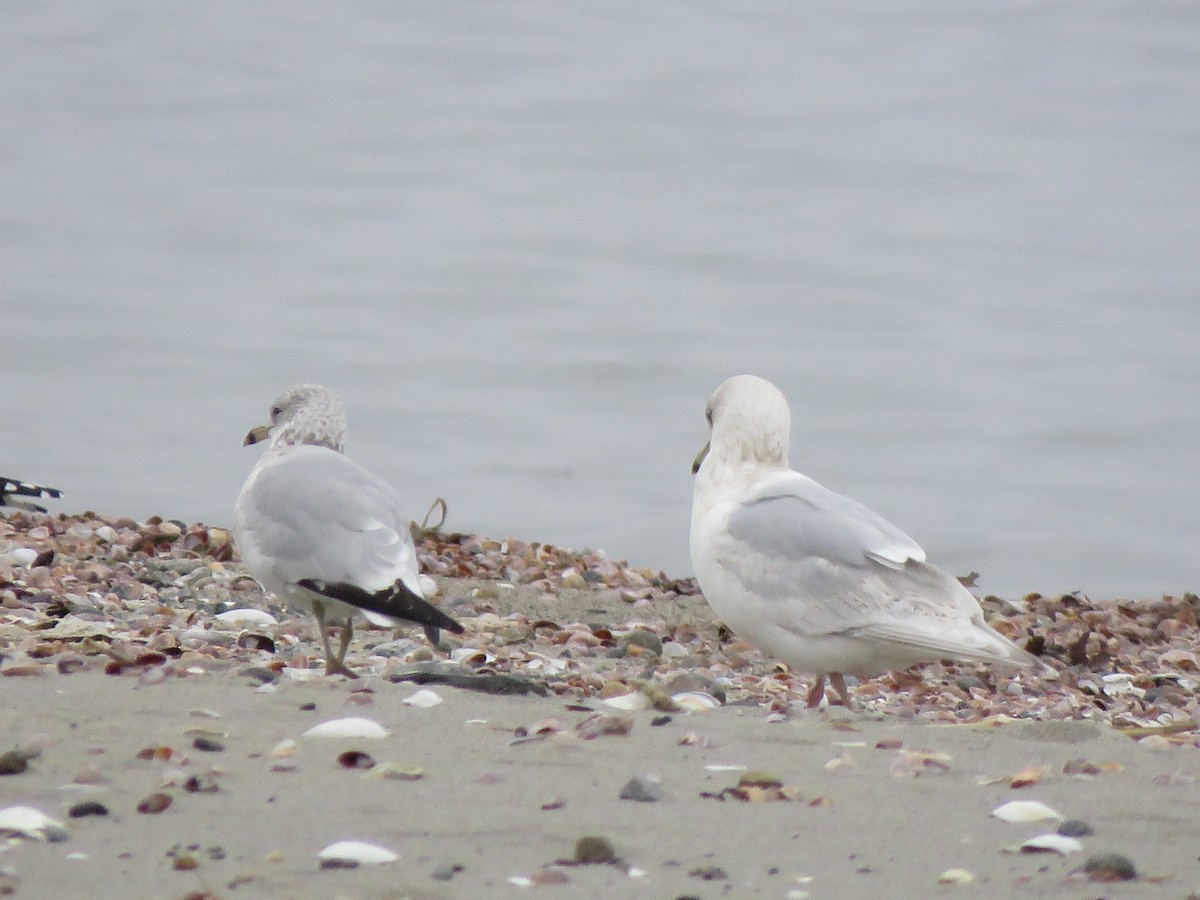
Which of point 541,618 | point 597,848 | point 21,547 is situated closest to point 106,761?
point 597,848

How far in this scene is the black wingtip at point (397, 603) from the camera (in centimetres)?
462

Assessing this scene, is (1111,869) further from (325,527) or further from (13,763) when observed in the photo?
(325,527)

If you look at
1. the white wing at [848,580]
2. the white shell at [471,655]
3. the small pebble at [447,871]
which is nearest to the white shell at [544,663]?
the white shell at [471,655]

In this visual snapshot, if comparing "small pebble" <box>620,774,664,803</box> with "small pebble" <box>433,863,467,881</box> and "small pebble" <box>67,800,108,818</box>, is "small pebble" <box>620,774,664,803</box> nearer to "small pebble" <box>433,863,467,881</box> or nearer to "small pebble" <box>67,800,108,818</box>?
"small pebble" <box>433,863,467,881</box>

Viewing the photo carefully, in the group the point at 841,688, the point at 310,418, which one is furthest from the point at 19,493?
the point at 841,688

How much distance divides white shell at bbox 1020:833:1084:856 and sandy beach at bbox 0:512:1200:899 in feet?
0.05

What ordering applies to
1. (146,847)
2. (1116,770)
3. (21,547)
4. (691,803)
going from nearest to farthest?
(146,847), (691,803), (1116,770), (21,547)

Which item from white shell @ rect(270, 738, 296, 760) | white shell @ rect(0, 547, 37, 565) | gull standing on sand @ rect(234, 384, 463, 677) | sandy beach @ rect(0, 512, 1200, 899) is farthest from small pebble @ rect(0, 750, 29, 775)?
white shell @ rect(0, 547, 37, 565)

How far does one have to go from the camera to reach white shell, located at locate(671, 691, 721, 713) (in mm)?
4066

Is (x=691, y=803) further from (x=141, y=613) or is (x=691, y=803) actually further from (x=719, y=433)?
(x=141, y=613)

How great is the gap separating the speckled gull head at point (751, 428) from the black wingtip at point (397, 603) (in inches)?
46.1

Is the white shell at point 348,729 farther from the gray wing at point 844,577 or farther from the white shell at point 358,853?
the gray wing at point 844,577

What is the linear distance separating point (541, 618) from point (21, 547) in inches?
79.8

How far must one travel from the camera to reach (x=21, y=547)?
6539 mm
